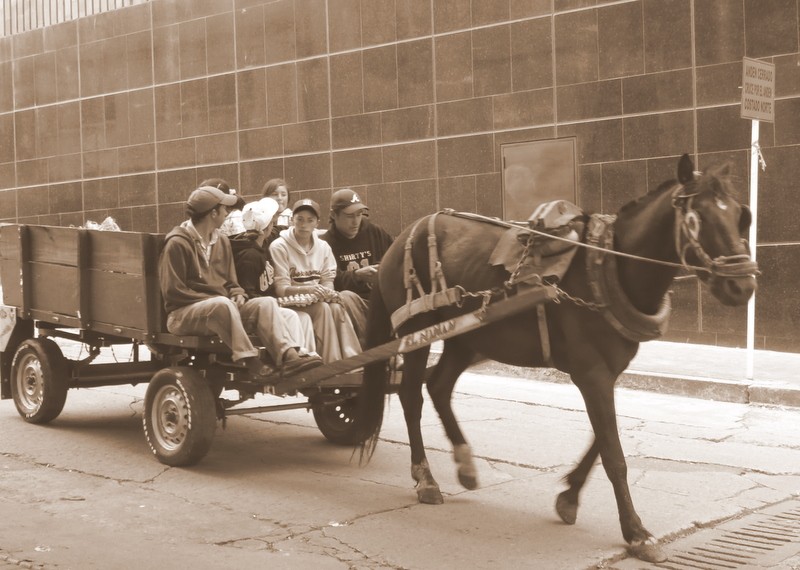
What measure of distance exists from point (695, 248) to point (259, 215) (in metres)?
3.51

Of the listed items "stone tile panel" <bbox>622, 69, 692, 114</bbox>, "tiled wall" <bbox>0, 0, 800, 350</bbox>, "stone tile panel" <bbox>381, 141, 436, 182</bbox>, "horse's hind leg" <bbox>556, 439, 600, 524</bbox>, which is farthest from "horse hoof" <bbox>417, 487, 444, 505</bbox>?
"stone tile panel" <bbox>381, 141, 436, 182</bbox>

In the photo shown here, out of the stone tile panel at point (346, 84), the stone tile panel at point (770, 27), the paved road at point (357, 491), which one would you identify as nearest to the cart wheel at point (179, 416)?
the paved road at point (357, 491)

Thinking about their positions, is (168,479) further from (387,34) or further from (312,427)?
(387,34)

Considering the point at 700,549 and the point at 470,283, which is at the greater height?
the point at 470,283

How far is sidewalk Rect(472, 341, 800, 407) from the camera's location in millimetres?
9594

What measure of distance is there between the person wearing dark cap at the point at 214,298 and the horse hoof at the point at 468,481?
1161mm

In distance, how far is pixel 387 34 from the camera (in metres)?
14.9

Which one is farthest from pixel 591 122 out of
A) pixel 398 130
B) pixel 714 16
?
pixel 398 130

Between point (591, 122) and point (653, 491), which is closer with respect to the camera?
point (653, 491)

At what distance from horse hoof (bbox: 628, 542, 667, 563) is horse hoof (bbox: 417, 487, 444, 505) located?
52.3 inches

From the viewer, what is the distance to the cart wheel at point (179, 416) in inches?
261

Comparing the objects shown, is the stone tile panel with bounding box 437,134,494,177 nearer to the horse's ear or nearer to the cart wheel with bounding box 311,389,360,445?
the cart wheel with bounding box 311,389,360,445

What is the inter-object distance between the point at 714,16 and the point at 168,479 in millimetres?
8392

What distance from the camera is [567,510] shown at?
5.54m
